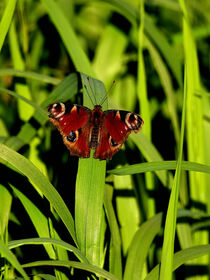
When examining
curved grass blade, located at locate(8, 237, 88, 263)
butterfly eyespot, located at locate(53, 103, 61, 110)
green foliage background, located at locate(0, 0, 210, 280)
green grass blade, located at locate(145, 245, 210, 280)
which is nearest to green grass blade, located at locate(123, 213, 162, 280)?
green foliage background, located at locate(0, 0, 210, 280)

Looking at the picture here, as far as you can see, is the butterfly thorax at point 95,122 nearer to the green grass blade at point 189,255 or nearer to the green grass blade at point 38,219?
the green grass blade at point 38,219

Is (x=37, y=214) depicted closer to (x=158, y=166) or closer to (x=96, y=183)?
(x=96, y=183)

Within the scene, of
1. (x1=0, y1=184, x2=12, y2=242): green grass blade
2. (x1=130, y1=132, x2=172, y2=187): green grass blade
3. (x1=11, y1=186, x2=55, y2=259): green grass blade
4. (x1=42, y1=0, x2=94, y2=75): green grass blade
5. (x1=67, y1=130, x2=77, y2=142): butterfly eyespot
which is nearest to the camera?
(x1=11, y1=186, x2=55, y2=259): green grass blade

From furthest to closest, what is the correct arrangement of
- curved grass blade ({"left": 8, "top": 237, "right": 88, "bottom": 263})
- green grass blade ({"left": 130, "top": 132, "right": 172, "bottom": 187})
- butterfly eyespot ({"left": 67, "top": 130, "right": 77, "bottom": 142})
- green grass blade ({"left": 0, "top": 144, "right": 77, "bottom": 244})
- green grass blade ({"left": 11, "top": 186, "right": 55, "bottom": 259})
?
green grass blade ({"left": 130, "top": 132, "right": 172, "bottom": 187}), butterfly eyespot ({"left": 67, "top": 130, "right": 77, "bottom": 142}), green grass blade ({"left": 11, "top": 186, "right": 55, "bottom": 259}), green grass blade ({"left": 0, "top": 144, "right": 77, "bottom": 244}), curved grass blade ({"left": 8, "top": 237, "right": 88, "bottom": 263})

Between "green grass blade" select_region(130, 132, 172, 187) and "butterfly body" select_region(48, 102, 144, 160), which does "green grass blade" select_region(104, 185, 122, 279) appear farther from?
"green grass blade" select_region(130, 132, 172, 187)

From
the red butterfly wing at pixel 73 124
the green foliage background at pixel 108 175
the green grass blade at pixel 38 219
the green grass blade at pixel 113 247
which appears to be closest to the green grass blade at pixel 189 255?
the green foliage background at pixel 108 175
